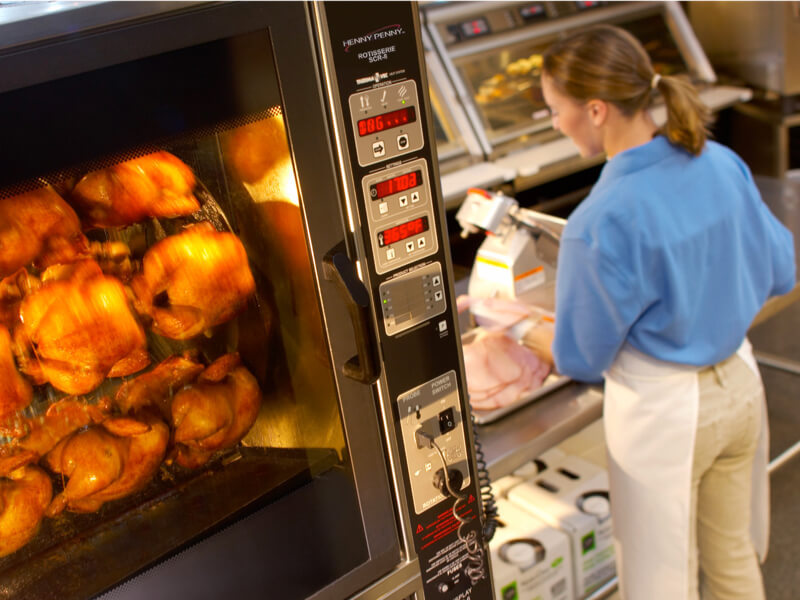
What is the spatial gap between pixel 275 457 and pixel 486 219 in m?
1.07

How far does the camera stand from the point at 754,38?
3.37 m

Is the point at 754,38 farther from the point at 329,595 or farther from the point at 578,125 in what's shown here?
the point at 329,595

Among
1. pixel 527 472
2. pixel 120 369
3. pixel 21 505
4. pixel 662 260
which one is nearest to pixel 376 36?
pixel 120 369

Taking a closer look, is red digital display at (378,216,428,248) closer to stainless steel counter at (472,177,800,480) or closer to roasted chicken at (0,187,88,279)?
roasted chicken at (0,187,88,279)

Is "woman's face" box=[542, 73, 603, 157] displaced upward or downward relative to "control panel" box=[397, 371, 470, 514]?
upward

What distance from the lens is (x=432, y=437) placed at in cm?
93

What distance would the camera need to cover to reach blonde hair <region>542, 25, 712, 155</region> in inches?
62.7

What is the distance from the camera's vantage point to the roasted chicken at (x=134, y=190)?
0.75 m

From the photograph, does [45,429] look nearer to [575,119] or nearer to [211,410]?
[211,410]

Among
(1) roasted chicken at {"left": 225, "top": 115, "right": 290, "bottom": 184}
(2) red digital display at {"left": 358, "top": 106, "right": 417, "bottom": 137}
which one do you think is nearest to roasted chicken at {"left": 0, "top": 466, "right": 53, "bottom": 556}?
(1) roasted chicken at {"left": 225, "top": 115, "right": 290, "bottom": 184}

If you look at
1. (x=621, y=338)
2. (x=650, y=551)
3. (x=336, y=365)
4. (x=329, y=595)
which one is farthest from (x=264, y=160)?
(x=650, y=551)

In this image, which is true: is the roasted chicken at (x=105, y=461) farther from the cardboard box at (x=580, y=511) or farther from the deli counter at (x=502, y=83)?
the deli counter at (x=502, y=83)

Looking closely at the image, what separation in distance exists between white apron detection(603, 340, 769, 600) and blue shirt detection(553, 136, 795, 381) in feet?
0.22

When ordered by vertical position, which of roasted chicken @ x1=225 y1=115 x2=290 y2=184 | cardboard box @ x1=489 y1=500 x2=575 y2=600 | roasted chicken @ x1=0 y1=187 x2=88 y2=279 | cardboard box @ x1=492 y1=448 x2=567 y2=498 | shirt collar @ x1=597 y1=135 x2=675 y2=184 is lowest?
cardboard box @ x1=489 y1=500 x2=575 y2=600
